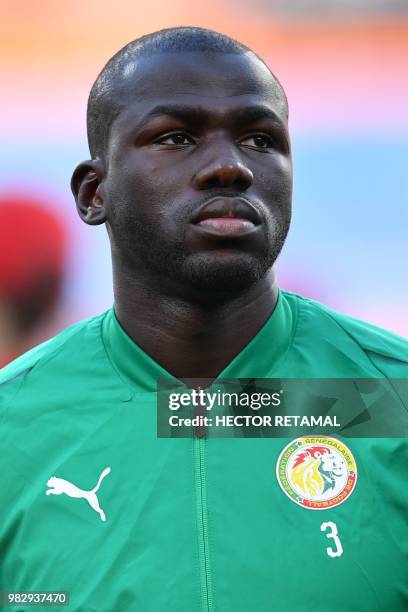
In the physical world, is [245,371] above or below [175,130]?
below

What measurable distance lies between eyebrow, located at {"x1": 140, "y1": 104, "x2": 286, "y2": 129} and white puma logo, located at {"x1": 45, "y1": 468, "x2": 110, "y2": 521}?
795 millimetres

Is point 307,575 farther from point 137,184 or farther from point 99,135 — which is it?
point 99,135

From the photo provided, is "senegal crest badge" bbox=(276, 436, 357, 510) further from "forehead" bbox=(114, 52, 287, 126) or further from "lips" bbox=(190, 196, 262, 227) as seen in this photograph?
"forehead" bbox=(114, 52, 287, 126)

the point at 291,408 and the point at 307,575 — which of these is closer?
the point at 307,575

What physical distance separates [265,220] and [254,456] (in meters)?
0.52

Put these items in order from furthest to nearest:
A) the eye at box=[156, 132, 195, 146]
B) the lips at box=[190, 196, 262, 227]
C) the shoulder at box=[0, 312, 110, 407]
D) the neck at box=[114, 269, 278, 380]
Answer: the shoulder at box=[0, 312, 110, 407] → the neck at box=[114, 269, 278, 380] → the eye at box=[156, 132, 195, 146] → the lips at box=[190, 196, 262, 227]

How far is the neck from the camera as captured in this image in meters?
2.38

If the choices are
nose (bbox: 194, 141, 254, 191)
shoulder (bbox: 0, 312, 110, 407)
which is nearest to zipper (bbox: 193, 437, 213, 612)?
shoulder (bbox: 0, 312, 110, 407)

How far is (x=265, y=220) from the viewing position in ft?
7.32

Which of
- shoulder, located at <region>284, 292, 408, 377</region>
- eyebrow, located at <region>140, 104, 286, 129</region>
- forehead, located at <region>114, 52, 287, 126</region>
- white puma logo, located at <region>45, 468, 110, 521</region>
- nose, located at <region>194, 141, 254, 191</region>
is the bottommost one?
white puma logo, located at <region>45, 468, 110, 521</region>

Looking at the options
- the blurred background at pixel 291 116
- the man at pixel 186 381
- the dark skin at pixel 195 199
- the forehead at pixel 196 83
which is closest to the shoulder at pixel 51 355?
the man at pixel 186 381

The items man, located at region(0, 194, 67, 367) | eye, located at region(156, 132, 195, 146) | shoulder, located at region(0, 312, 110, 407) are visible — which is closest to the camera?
eye, located at region(156, 132, 195, 146)

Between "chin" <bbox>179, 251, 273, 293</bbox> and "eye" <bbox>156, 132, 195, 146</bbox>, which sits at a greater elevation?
"eye" <bbox>156, 132, 195, 146</bbox>

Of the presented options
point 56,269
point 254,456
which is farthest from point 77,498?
point 56,269
